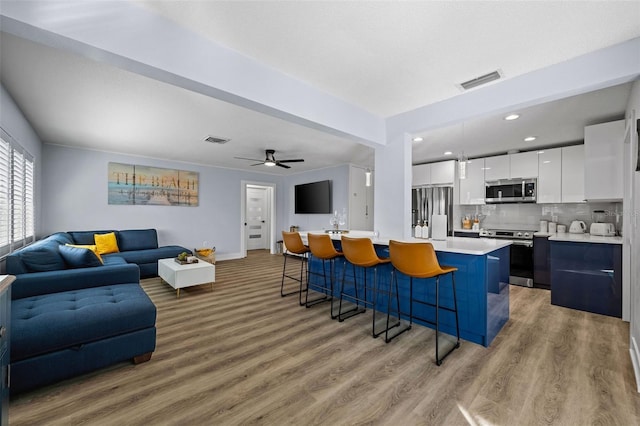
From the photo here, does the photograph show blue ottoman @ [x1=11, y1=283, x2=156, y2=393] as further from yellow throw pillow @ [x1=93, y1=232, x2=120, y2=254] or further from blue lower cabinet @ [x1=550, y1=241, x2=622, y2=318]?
blue lower cabinet @ [x1=550, y1=241, x2=622, y2=318]

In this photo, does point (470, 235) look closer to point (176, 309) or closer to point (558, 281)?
point (558, 281)

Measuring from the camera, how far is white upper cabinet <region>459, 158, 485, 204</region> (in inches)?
206

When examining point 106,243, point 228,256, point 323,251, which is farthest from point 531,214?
point 106,243

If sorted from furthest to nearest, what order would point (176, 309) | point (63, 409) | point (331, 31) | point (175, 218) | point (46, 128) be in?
1. point (175, 218)
2. point (46, 128)
3. point (176, 309)
4. point (331, 31)
5. point (63, 409)

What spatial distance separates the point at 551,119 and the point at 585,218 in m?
2.13

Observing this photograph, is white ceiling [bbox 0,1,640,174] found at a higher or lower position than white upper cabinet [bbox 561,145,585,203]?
higher

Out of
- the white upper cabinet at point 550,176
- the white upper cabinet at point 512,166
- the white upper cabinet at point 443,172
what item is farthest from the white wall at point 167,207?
the white upper cabinet at point 550,176

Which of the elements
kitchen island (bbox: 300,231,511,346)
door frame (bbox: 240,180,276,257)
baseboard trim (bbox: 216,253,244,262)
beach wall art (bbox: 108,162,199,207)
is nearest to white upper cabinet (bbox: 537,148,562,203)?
kitchen island (bbox: 300,231,511,346)

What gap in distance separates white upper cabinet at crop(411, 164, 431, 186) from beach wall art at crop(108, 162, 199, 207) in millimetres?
5042

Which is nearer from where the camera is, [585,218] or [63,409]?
[63,409]

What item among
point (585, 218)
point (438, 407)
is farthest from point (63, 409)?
point (585, 218)

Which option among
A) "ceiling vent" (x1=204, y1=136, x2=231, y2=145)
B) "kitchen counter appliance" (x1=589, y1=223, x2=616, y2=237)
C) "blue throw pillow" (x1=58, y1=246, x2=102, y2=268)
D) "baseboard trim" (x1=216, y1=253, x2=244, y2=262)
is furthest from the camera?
"baseboard trim" (x1=216, y1=253, x2=244, y2=262)

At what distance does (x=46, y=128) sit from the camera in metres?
4.02

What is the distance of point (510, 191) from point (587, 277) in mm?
1932
